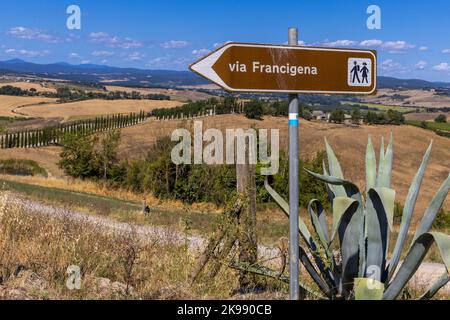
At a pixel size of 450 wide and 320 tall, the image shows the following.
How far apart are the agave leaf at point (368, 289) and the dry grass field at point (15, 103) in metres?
96.0

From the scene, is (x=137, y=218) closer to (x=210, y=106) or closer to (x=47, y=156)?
(x=47, y=156)

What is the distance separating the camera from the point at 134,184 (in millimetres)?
27312

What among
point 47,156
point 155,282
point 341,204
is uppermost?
point 341,204

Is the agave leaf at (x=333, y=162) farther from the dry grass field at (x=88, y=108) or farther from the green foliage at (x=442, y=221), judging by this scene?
the dry grass field at (x=88, y=108)

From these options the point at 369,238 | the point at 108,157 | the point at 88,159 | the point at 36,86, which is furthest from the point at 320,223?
the point at 36,86

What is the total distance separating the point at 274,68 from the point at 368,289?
1658mm

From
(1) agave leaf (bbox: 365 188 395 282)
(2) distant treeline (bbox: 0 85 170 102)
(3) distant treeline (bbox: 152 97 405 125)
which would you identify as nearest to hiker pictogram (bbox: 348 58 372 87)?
(1) agave leaf (bbox: 365 188 395 282)

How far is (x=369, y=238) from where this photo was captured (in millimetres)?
4129

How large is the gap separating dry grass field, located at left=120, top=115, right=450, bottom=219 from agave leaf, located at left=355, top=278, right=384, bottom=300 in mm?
40434

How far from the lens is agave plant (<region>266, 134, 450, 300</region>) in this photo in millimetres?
3721

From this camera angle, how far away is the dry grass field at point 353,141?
4922cm
